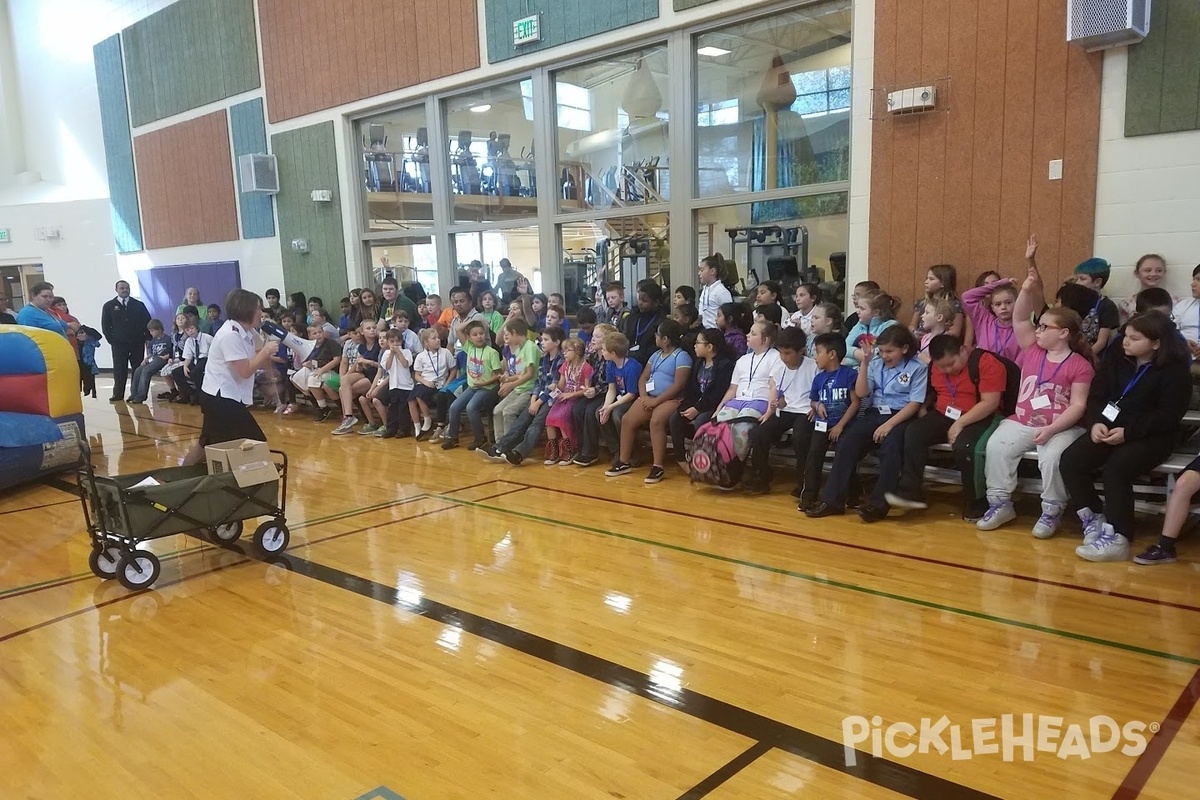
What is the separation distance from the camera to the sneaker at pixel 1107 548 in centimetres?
373

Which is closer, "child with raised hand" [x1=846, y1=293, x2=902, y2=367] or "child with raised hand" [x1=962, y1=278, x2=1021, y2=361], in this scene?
"child with raised hand" [x1=962, y1=278, x2=1021, y2=361]

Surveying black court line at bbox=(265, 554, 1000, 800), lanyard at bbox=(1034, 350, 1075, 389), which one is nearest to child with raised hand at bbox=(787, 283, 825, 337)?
lanyard at bbox=(1034, 350, 1075, 389)

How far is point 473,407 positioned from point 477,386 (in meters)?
0.23

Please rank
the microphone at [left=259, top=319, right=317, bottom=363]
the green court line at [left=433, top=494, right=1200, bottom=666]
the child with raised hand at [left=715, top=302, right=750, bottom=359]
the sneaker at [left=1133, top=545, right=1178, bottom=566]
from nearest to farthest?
the green court line at [left=433, top=494, right=1200, bottom=666] < the sneaker at [left=1133, top=545, right=1178, bottom=566] < the child with raised hand at [left=715, top=302, right=750, bottom=359] < the microphone at [left=259, top=319, right=317, bottom=363]

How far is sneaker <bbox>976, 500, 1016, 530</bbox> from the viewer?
168 inches

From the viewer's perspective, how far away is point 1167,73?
4.86 m

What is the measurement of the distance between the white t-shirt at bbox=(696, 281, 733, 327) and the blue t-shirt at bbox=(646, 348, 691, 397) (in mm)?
787

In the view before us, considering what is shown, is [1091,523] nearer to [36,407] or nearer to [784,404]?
[784,404]

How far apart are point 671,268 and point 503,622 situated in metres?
4.82

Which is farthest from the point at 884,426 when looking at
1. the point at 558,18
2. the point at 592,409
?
the point at 558,18

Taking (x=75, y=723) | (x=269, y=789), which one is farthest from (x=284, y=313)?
(x=269, y=789)

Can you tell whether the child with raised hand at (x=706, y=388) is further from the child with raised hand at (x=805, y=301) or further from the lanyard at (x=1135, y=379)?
the lanyard at (x=1135, y=379)

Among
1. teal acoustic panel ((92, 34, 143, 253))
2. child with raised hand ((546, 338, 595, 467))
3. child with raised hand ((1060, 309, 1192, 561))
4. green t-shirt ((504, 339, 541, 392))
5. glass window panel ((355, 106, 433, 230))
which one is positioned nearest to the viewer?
child with raised hand ((1060, 309, 1192, 561))

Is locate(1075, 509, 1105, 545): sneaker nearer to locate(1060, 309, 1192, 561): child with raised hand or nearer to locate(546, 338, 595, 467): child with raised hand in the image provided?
locate(1060, 309, 1192, 561): child with raised hand
